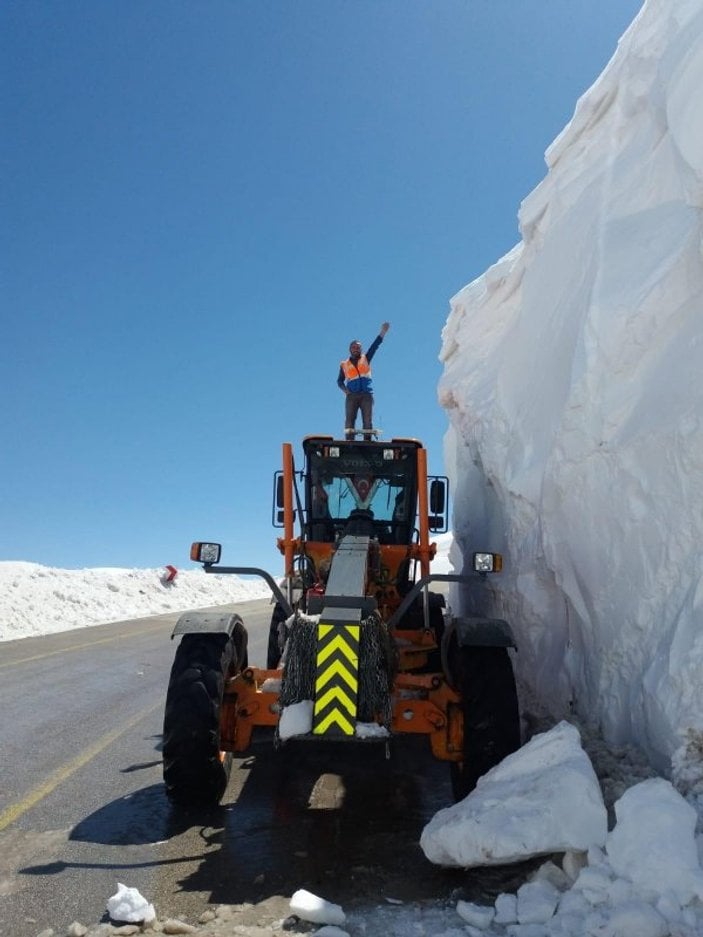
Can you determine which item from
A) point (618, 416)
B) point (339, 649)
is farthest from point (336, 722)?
point (618, 416)

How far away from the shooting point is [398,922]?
3.49m

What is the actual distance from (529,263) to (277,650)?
5.99 meters

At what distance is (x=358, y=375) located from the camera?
11.8 m

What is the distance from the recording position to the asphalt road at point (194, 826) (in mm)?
3848

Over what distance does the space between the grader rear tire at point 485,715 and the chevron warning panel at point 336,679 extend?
92cm

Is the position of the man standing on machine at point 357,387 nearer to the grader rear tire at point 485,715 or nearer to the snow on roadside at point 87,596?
the grader rear tire at point 485,715

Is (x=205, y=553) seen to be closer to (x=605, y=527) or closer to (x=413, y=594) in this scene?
(x=413, y=594)

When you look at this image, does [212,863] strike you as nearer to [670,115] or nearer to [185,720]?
[185,720]

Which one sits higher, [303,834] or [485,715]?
[485,715]

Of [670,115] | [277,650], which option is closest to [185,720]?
[277,650]

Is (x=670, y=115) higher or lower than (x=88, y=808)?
higher

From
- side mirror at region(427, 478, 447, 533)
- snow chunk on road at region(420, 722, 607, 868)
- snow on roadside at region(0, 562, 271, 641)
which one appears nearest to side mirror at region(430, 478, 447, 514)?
side mirror at region(427, 478, 447, 533)

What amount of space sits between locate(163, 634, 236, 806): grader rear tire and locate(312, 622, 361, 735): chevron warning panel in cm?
89

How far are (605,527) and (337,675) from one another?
2.32 metres
